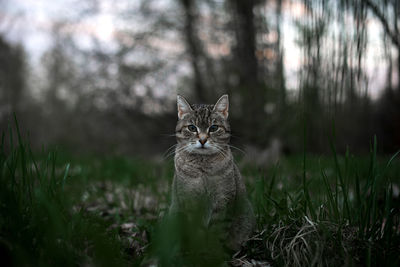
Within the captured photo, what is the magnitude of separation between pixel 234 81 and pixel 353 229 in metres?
6.16

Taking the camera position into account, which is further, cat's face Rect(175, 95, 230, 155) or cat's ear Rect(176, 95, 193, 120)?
cat's ear Rect(176, 95, 193, 120)

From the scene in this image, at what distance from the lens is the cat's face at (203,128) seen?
2557mm

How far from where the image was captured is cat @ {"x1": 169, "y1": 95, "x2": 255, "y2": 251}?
2209mm

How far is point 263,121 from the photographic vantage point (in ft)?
23.2

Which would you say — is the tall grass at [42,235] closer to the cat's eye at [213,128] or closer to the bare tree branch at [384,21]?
the cat's eye at [213,128]

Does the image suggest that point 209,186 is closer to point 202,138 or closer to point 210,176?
point 210,176

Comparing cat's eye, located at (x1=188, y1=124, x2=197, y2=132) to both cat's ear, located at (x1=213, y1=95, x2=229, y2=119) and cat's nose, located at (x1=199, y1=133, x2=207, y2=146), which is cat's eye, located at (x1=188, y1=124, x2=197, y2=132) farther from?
cat's ear, located at (x1=213, y1=95, x2=229, y2=119)

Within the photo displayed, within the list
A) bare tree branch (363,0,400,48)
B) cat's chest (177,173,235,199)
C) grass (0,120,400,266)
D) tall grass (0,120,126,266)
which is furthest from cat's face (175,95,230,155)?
bare tree branch (363,0,400,48)

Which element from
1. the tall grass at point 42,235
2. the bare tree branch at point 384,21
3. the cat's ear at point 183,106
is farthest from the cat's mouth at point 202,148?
the bare tree branch at point 384,21

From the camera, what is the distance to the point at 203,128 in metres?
2.71

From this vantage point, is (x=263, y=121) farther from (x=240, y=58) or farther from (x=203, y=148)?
(x=203, y=148)

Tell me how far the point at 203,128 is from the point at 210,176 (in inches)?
19.9

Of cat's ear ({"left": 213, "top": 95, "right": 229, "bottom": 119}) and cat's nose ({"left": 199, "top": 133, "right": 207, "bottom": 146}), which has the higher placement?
cat's ear ({"left": 213, "top": 95, "right": 229, "bottom": 119})

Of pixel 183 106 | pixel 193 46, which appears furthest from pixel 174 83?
pixel 183 106
